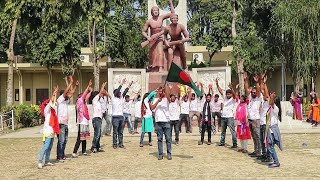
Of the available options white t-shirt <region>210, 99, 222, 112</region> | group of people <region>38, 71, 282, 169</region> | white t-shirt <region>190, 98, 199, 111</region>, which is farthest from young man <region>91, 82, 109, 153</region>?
white t-shirt <region>190, 98, 199, 111</region>

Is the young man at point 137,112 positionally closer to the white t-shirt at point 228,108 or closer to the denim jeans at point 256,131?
the white t-shirt at point 228,108

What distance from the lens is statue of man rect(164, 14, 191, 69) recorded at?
20.2 meters

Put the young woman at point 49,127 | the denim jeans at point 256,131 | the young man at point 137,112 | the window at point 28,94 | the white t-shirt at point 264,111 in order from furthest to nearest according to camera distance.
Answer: the window at point 28,94 < the young man at point 137,112 < the denim jeans at point 256,131 < the white t-shirt at point 264,111 < the young woman at point 49,127

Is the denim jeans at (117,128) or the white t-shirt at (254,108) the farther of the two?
the denim jeans at (117,128)

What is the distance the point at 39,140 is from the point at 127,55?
834 inches

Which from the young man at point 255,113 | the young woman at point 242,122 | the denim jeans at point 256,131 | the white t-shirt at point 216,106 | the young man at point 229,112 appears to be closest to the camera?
the young man at point 255,113

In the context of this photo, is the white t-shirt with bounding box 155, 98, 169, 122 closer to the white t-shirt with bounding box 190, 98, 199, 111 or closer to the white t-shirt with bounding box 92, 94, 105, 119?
the white t-shirt with bounding box 92, 94, 105, 119

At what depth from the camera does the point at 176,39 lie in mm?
20656

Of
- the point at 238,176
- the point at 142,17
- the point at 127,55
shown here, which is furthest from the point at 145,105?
the point at 142,17

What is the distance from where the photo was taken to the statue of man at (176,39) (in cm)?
2022

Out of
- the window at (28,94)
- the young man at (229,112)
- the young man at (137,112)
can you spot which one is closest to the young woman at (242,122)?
the young man at (229,112)

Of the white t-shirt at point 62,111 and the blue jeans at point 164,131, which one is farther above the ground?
the white t-shirt at point 62,111

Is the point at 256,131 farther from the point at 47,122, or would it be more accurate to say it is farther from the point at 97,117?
the point at 47,122

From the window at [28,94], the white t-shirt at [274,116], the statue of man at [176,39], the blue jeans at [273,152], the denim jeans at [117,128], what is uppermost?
the statue of man at [176,39]
